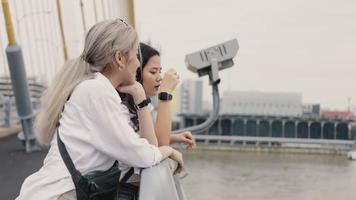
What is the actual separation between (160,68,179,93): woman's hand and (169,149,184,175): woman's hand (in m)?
0.12

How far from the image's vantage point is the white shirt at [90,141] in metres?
0.74

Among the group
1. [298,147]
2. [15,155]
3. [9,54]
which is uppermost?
[9,54]

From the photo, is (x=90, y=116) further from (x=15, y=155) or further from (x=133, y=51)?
(x=15, y=155)

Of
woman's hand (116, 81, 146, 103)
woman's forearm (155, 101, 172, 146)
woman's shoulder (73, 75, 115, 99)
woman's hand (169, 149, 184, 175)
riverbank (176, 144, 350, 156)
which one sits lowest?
riverbank (176, 144, 350, 156)

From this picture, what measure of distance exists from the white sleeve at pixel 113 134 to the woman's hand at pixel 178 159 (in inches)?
4.7

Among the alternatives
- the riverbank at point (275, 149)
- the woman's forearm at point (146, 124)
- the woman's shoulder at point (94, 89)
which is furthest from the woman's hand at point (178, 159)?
the riverbank at point (275, 149)

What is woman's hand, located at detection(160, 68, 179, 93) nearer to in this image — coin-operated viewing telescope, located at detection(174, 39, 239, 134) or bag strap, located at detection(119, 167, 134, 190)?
bag strap, located at detection(119, 167, 134, 190)

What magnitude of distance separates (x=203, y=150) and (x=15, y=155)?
30210mm

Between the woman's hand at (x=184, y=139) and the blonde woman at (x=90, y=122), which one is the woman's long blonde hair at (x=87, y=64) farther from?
the woman's hand at (x=184, y=139)

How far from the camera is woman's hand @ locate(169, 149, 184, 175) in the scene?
2.87ft

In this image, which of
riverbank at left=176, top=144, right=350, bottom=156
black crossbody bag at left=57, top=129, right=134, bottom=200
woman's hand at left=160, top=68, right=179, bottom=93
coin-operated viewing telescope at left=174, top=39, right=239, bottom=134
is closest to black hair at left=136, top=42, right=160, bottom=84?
woman's hand at left=160, top=68, right=179, bottom=93

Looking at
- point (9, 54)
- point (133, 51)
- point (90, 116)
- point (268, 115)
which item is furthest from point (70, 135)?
point (268, 115)

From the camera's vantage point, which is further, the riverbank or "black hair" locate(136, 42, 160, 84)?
the riverbank

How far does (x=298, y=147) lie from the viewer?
34.7 metres
